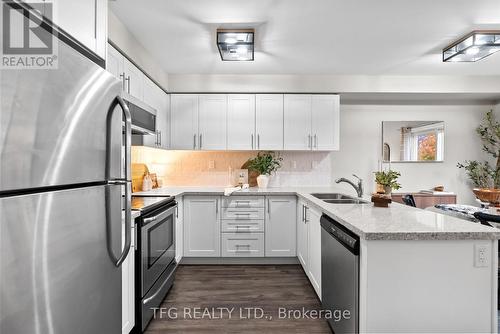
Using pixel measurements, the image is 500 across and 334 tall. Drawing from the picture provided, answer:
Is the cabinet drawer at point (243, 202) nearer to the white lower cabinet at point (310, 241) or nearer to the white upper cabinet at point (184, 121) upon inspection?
the white lower cabinet at point (310, 241)

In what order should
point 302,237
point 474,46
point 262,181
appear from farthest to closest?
point 262,181 < point 302,237 < point 474,46

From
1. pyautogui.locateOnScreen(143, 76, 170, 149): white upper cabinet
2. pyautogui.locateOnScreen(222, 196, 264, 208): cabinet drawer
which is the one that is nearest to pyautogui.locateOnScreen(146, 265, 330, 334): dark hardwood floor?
pyautogui.locateOnScreen(222, 196, 264, 208): cabinet drawer

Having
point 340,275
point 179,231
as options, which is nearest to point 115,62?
point 179,231

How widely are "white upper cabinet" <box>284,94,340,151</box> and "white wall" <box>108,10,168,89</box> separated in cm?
174

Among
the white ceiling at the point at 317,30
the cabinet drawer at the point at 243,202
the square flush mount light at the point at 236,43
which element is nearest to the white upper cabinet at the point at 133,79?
the white ceiling at the point at 317,30

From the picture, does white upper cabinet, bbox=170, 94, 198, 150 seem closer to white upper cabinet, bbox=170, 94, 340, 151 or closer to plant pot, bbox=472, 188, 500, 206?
white upper cabinet, bbox=170, 94, 340, 151

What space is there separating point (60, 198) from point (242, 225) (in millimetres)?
2809

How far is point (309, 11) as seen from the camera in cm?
230

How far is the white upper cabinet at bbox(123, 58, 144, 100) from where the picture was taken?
8.35 feet

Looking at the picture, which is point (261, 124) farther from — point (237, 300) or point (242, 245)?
point (237, 300)

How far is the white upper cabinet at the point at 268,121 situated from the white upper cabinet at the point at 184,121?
88 centimetres

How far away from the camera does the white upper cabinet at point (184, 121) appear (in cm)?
394

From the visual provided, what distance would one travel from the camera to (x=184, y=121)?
3.95m

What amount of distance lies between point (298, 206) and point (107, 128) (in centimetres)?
272
